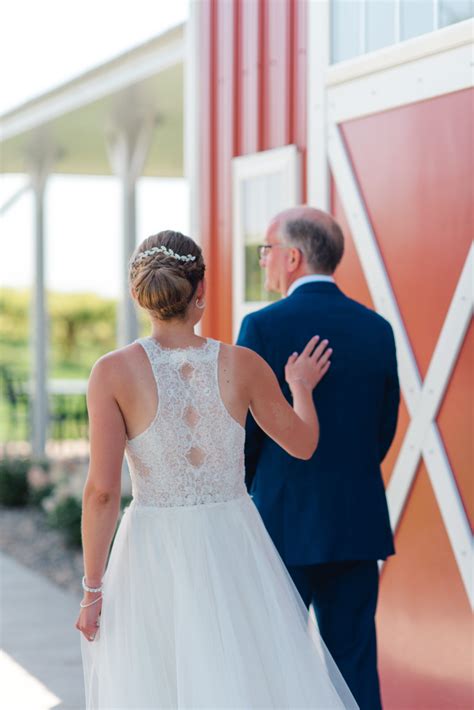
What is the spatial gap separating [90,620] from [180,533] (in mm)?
317

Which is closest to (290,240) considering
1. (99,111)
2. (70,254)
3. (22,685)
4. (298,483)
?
(298,483)

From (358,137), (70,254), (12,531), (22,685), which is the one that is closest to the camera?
(358,137)

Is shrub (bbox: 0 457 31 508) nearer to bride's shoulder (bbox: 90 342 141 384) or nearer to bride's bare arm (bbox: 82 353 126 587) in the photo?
bride's bare arm (bbox: 82 353 126 587)

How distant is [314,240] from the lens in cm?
357

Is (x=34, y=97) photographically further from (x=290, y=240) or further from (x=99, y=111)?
(x=290, y=240)

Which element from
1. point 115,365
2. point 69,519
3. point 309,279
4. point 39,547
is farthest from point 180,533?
point 39,547

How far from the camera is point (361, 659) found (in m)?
3.57

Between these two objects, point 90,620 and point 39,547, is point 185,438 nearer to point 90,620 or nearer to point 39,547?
point 90,620

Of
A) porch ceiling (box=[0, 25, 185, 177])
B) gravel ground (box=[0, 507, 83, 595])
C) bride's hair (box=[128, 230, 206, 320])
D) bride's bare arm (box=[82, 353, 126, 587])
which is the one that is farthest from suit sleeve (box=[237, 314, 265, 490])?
porch ceiling (box=[0, 25, 185, 177])

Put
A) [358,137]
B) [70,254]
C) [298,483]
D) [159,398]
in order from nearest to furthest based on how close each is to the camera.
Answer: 1. [159,398]
2. [298,483]
3. [358,137]
4. [70,254]

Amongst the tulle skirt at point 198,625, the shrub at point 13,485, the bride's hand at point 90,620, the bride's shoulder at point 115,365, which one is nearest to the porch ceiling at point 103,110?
the shrub at point 13,485

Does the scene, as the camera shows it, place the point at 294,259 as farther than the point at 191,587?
Yes

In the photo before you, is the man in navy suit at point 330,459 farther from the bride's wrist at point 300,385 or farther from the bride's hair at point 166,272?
the bride's hair at point 166,272

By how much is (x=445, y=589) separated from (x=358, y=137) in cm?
179
